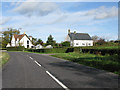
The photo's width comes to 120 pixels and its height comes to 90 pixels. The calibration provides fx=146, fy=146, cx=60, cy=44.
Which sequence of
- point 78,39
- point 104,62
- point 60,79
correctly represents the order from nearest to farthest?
point 60,79 < point 104,62 < point 78,39

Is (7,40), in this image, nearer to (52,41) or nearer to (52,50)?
(52,41)

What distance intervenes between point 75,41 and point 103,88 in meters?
64.2

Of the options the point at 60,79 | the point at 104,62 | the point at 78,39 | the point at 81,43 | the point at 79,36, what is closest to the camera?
the point at 60,79

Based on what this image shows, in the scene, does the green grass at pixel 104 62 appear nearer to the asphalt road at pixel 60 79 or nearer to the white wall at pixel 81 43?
the asphalt road at pixel 60 79

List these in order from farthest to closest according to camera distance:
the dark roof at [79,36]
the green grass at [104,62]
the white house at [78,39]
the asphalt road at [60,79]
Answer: the dark roof at [79,36], the white house at [78,39], the green grass at [104,62], the asphalt road at [60,79]

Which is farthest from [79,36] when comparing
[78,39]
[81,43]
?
[81,43]

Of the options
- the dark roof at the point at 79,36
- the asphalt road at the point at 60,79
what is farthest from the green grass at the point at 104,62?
the dark roof at the point at 79,36

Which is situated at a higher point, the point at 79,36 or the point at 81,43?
the point at 79,36

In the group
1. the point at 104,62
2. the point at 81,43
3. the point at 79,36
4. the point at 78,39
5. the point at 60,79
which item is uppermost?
the point at 79,36

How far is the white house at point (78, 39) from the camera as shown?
69438mm

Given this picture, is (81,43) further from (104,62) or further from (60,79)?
(60,79)

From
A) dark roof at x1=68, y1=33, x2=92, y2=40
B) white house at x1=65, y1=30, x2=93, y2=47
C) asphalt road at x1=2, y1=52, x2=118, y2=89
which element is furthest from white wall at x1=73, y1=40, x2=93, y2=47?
asphalt road at x1=2, y1=52, x2=118, y2=89

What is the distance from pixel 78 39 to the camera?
229 feet

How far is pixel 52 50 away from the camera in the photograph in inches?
1625
